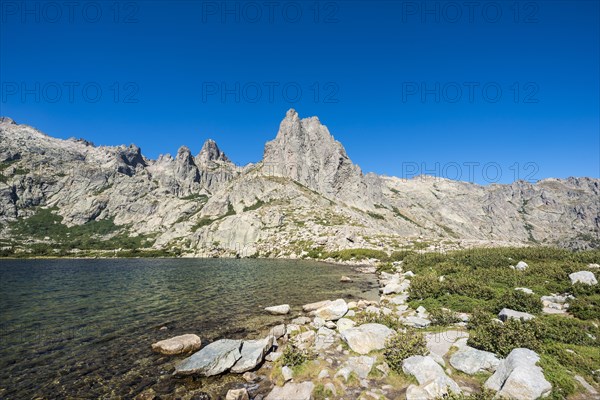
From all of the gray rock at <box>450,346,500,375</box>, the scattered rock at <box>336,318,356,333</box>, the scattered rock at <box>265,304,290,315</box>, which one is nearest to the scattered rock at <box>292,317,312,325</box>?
the scattered rock at <box>265,304,290,315</box>

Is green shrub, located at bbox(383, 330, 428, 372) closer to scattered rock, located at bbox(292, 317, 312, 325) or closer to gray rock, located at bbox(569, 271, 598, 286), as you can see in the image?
scattered rock, located at bbox(292, 317, 312, 325)

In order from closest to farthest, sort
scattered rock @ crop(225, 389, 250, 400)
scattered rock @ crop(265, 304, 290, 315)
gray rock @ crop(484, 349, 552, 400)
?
gray rock @ crop(484, 349, 552, 400) → scattered rock @ crop(225, 389, 250, 400) → scattered rock @ crop(265, 304, 290, 315)

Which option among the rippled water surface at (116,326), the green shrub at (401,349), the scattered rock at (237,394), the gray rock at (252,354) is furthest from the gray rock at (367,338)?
the rippled water surface at (116,326)

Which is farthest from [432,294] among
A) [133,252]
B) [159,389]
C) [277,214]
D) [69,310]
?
[133,252]

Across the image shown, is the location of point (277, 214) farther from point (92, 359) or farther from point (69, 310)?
point (92, 359)

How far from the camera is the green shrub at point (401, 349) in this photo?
44.2 feet

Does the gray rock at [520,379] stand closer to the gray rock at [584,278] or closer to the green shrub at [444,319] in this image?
the green shrub at [444,319]

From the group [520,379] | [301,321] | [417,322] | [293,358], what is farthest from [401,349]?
[301,321]

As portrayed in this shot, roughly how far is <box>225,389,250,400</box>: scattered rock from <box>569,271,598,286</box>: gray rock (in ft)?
89.4

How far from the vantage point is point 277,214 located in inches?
6860

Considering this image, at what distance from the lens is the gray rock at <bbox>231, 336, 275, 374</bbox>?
1556 centimetres

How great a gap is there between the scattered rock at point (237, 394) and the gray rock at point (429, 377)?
23.3ft

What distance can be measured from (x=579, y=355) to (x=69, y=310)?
136ft

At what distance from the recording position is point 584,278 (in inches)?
944
